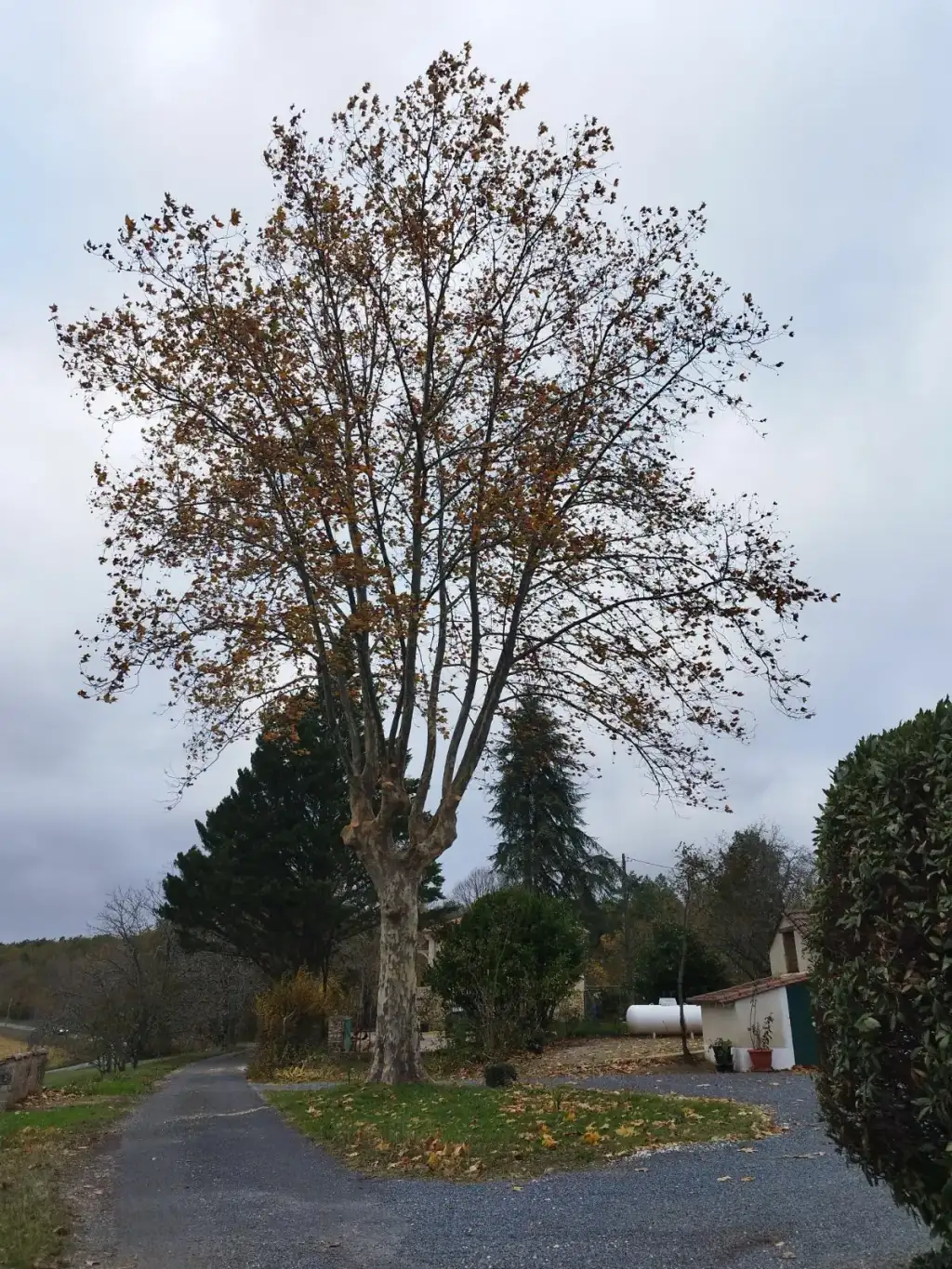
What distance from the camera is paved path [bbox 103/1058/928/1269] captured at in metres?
5.39

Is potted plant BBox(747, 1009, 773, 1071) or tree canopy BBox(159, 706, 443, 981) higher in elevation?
tree canopy BBox(159, 706, 443, 981)

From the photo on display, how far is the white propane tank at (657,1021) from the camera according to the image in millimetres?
25516

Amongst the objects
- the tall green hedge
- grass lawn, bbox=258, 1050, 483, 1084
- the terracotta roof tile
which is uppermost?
the tall green hedge

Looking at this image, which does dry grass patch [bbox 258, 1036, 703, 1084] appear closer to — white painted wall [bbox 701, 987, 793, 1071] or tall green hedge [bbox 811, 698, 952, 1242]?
white painted wall [bbox 701, 987, 793, 1071]

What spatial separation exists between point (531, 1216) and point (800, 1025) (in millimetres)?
13364

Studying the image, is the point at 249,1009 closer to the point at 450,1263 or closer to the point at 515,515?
the point at 515,515

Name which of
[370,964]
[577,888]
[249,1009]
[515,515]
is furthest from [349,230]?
[249,1009]

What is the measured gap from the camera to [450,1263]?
5.40 m

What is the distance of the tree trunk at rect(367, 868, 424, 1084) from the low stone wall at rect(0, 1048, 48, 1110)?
5983mm

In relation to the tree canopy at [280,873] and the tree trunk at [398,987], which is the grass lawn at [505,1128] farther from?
the tree canopy at [280,873]

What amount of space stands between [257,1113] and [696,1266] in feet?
35.1

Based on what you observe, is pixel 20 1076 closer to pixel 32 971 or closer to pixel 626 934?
pixel 626 934

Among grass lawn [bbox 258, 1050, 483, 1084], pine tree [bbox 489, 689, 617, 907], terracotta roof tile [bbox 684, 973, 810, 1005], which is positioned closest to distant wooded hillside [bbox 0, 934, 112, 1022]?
pine tree [bbox 489, 689, 617, 907]

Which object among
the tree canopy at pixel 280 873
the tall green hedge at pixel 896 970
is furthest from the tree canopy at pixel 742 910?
the tall green hedge at pixel 896 970
